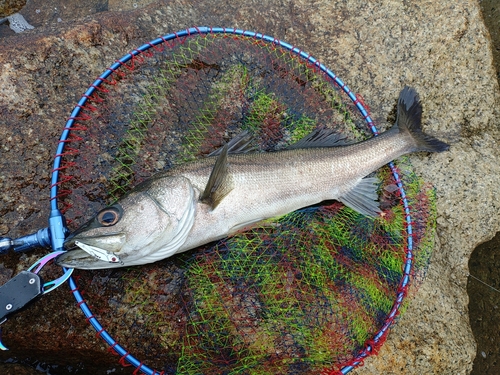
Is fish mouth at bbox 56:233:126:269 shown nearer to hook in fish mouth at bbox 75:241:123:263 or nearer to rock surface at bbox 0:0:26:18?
hook in fish mouth at bbox 75:241:123:263

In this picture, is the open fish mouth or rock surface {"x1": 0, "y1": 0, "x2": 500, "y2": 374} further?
rock surface {"x1": 0, "y1": 0, "x2": 500, "y2": 374}

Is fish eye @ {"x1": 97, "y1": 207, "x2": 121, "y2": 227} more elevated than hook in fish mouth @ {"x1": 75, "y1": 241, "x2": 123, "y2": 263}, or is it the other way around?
fish eye @ {"x1": 97, "y1": 207, "x2": 121, "y2": 227}

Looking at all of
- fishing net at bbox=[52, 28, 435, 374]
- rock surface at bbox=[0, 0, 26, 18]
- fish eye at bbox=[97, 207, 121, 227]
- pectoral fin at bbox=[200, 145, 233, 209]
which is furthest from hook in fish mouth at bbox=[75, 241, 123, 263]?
rock surface at bbox=[0, 0, 26, 18]

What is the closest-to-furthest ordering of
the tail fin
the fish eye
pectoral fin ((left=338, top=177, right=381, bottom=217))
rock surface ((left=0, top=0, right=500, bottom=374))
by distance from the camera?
the fish eye, rock surface ((left=0, top=0, right=500, bottom=374)), pectoral fin ((left=338, top=177, right=381, bottom=217)), the tail fin

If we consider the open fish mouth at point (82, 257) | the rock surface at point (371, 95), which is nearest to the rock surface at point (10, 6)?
the rock surface at point (371, 95)

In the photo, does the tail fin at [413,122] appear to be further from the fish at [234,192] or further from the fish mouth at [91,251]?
the fish mouth at [91,251]

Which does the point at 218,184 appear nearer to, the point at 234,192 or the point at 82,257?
the point at 234,192

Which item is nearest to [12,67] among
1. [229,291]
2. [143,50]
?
[143,50]
